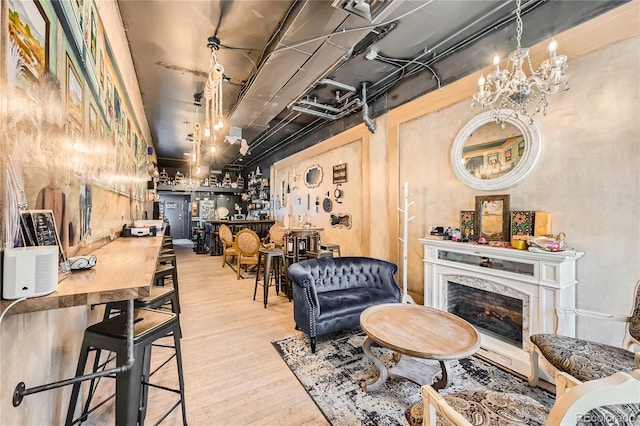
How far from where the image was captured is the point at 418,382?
216 centimetres

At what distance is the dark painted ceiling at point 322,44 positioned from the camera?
7.69 ft

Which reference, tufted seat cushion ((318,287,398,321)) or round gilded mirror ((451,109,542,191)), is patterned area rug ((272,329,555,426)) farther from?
round gilded mirror ((451,109,542,191))

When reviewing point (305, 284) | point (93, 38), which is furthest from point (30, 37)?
point (305, 284)

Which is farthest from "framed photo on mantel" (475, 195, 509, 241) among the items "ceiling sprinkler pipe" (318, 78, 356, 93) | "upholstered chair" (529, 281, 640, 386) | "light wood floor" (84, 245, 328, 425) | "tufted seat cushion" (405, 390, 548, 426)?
"ceiling sprinkler pipe" (318, 78, 356, 93)

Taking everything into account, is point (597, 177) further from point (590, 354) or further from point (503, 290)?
point (590, 354)

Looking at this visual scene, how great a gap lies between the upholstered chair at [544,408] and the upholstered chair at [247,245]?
445cm

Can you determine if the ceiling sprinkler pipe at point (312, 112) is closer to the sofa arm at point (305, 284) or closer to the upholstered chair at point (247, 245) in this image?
the upholstered chair at point (247, 245)

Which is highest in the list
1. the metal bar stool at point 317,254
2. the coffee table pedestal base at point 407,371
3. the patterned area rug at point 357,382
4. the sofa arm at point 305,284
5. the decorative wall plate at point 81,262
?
the decorative wall plate at point 81,262

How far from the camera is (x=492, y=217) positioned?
2.82 meters

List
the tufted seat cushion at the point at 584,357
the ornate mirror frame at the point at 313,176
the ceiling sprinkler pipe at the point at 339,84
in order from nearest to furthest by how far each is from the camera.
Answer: the tufted seat cushion at the point at 584,357 < the ceiling sprinkler pipe at the point at 339,84 < the ornate mirror frame at the point at 313,176

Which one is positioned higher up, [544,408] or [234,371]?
[544,408]

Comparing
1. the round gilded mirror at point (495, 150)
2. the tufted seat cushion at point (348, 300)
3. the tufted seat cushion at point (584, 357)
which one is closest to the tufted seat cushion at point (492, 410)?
the tufted seat cushion at point (584, 357)

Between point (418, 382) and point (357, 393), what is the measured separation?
0.54 metres

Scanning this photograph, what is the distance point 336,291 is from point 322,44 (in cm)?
279
